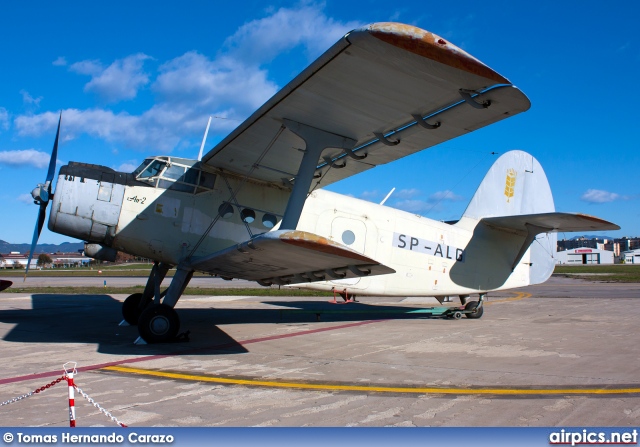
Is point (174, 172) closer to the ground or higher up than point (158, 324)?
higher up

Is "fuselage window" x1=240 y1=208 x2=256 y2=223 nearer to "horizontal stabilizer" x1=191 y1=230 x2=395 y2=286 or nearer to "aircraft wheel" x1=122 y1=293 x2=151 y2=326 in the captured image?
"horizontal stabilizer" x1=191 y1=230 x2=395 y2=286

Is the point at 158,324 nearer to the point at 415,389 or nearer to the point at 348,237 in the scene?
the point at 348,237

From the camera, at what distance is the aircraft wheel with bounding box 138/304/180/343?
870cm

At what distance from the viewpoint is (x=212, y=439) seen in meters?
3.68

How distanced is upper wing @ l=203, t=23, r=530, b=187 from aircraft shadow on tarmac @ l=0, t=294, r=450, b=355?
332 centimetres

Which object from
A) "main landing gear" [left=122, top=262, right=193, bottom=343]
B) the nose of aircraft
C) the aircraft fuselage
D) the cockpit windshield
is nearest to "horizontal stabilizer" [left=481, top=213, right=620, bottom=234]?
the aircraft fuselage

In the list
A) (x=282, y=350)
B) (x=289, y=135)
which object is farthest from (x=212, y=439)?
(x=289, y=135)

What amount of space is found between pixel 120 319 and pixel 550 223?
35.0 feet

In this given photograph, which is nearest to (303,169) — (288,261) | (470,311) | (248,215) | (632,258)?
(288,261)

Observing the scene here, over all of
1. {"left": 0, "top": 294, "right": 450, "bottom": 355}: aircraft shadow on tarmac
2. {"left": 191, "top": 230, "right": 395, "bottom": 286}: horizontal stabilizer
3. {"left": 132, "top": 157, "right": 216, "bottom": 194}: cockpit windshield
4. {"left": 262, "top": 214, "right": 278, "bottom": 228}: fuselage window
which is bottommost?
{"left": 0, "top": 294, "right": 450, "bottom": 355}: aircraft shadow on tarmac

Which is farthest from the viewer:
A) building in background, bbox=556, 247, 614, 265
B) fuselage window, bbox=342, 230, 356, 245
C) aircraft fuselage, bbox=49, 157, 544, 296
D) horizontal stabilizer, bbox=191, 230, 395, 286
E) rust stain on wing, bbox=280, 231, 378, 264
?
building in background, bbox=556, 247, 614, 265

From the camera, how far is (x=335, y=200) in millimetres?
11070

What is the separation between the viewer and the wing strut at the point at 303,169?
780 centimetres

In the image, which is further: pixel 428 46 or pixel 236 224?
pixel 236 224
